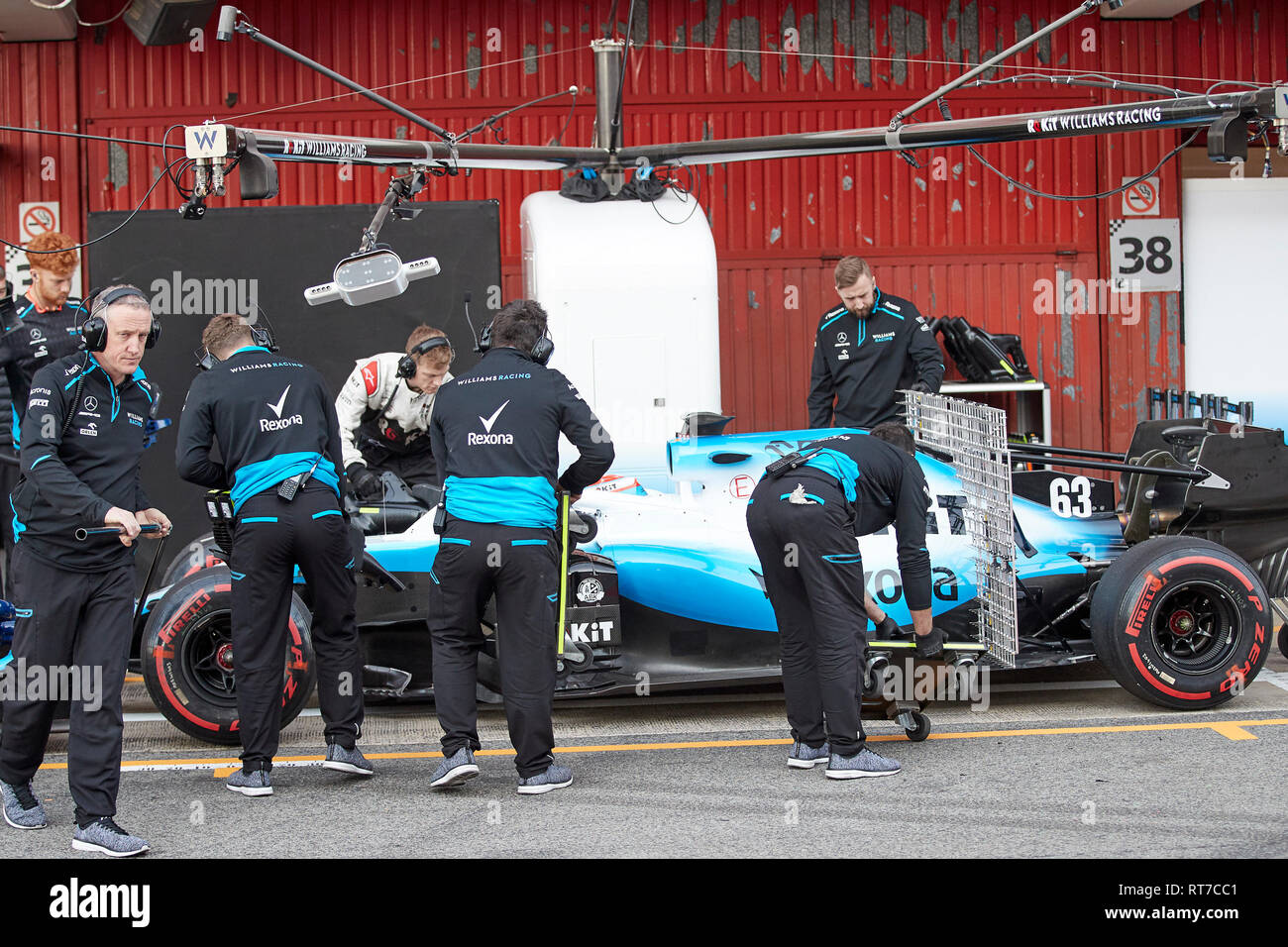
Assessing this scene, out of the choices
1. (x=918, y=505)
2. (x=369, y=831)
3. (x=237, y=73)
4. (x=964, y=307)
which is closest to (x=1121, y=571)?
(x=918, y=505)

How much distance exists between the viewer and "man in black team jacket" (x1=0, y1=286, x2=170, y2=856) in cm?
509

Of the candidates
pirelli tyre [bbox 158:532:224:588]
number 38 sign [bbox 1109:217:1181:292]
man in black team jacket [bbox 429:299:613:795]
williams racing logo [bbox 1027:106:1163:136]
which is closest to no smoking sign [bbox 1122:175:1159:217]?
number 38 sign [bbox 1109:217:1181:292]

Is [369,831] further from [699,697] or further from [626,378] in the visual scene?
[626,378]

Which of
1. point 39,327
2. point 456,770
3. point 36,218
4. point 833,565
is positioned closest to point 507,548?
point 456,770

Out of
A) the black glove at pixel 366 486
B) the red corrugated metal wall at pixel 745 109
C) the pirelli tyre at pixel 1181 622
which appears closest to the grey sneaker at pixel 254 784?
the black glove at pixel 366 486

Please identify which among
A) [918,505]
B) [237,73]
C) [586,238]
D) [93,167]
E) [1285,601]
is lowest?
[1285,601]

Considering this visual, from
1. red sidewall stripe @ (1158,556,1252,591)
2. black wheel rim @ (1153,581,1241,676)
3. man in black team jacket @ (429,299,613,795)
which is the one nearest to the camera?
man in black team jacket @ (429,299,613,795)

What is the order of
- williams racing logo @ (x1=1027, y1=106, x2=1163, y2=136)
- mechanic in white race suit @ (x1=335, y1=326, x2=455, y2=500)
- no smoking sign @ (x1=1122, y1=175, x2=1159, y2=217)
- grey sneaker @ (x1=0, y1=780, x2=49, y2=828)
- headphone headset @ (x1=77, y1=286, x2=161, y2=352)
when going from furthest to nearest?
no smoking sign @ (x1=1122, y1=175, x2=1159, y2=217) < williams racing logo @ (x1=1027, y1=106, x2=1163, y2=136) < mechanic in white race suit @ (x1=335, y1=326, x2=455, y2=500) < grey sneaker @ (x1=0, y1=780, x2=49, y2=828) < headphone headset @ (x1=77, y1=286, x2=161, y2=352)

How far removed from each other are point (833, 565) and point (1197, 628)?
2.13m

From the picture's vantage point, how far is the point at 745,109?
12008mm

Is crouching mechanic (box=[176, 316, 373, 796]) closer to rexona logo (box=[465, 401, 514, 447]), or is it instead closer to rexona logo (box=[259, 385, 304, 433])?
rexona logo (box=[259, 385, 304, 433])

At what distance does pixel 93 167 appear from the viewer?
1203 cm

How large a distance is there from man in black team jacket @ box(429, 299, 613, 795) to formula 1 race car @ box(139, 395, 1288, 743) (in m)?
0.74
